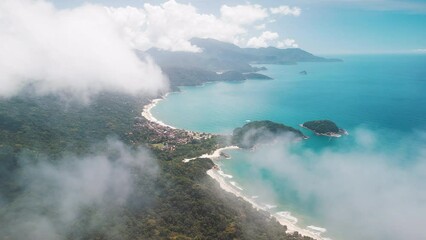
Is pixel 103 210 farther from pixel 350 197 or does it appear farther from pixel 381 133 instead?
pixel 381 133

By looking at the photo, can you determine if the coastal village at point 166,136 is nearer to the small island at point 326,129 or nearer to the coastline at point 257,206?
the coastline at point 257,206

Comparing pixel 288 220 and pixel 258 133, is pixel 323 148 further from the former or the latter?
pixel 288 220

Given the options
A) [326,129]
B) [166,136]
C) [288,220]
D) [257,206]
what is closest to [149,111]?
[166,136]

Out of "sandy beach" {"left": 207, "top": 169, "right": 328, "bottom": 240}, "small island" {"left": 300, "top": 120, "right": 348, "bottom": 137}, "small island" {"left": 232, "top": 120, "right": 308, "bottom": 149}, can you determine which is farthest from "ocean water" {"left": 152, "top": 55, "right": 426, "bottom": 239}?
"small island" {"left": 232, "top": 120, "right": 308, "bottom": 149}

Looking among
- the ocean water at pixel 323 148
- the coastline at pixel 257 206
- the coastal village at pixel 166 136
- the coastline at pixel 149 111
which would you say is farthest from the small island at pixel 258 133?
the coastline at pixel 149 111

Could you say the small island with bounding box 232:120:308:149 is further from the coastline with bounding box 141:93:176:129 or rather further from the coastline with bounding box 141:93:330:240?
the coastline with bounding box 141:93:176:129

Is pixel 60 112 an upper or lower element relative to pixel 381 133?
lower

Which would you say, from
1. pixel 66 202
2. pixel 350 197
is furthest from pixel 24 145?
pixel 350 197
